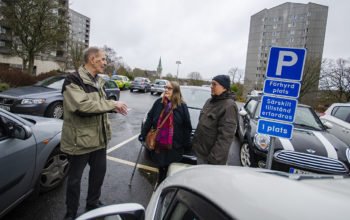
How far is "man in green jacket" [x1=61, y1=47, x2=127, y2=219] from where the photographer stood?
2.33 meters

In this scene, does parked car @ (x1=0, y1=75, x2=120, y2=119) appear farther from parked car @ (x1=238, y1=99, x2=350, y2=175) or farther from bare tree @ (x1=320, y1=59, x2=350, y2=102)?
bare tree @ (x1=320, y1=59, x2=350, y2=102)

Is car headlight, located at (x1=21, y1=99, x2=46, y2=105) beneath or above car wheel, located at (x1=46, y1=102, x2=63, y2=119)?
above

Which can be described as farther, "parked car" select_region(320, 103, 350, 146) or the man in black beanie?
"parked car" select_region(320, 103, 350, 146)

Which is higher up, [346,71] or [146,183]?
[346,71]

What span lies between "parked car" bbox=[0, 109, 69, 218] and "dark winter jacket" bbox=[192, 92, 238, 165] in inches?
76.0

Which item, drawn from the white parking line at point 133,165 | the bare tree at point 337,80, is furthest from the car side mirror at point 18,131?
the bare tree at point 337,80

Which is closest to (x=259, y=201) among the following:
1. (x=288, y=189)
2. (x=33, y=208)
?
(x=288, y=189)

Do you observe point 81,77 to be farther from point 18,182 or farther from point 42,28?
point 42,28

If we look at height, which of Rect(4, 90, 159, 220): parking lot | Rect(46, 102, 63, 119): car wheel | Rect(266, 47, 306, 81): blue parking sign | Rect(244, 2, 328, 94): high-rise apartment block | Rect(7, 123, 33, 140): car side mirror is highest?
Rect(244, 2, 328, 94): high-rise apartment block

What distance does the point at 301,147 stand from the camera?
3.87 meters

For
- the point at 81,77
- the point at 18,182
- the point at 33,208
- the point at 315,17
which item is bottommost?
the point at 33,208

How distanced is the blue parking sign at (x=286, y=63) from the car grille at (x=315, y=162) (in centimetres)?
137

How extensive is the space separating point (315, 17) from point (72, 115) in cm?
7723

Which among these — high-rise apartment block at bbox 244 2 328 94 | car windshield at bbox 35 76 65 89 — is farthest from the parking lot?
high-rise apartment block at bbox 244 2 328 94
